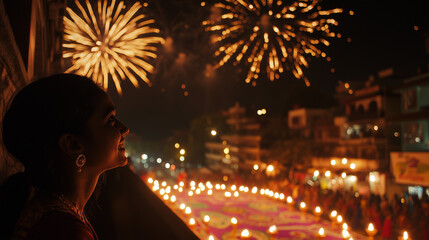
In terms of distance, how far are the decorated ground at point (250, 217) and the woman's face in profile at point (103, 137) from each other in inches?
262

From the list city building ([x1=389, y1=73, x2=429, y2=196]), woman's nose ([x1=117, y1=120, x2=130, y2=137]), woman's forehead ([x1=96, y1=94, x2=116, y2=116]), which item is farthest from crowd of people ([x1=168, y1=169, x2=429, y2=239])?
woman's forehead ([x1=96, y1=94, x2=116, y2=116])

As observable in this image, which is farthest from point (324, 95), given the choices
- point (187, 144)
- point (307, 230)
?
point (307, 230)

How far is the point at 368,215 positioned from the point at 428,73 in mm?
10912

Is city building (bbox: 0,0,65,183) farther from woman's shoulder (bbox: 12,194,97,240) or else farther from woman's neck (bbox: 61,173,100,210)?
woman's shoulder (bbox: 12,194,97,240)

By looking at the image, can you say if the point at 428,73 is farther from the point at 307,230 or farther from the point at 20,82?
the point at 20,82

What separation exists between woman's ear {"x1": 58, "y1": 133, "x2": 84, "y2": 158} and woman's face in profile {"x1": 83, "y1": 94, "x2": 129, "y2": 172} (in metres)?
0.03

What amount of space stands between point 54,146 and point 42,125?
0.36ft

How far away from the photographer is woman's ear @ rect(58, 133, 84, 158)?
1.58 metres

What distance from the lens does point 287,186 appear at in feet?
58.6

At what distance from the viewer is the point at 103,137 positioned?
1.73 m

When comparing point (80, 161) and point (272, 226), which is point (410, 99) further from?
point (80, 161)

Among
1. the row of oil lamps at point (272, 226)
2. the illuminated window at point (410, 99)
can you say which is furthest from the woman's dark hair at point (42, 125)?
the illuminated window at point (410, 99)

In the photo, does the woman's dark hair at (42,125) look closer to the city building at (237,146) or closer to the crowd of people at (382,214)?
the crowd of people at (382,214)

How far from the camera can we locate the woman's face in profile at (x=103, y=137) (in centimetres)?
168
